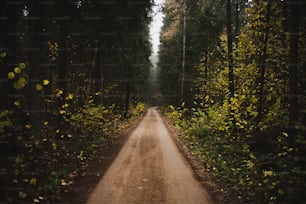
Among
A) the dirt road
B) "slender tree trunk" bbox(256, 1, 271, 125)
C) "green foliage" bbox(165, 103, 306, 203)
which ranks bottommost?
the dirt road

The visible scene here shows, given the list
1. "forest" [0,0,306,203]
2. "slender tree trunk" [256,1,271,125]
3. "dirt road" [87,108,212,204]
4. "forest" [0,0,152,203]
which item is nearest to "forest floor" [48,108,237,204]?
"dirt road" [87,108,212,204]

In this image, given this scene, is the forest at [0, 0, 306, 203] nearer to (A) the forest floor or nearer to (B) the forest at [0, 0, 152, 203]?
(B) the forest at [0, 0, 152, 203]

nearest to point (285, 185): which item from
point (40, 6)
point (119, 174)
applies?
point (119, 174)

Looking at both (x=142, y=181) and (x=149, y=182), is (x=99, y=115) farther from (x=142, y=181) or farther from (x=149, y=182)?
(x=149, y=182)

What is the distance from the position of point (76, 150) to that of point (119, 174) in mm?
2451

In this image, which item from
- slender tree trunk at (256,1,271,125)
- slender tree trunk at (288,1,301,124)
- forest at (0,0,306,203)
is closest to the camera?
forest at (0,0,306,203)

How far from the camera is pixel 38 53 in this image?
8414mm

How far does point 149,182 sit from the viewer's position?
26.8 feet

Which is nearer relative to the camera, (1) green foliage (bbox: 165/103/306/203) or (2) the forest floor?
(1) green foliage (bbox: 165/103/306/203)

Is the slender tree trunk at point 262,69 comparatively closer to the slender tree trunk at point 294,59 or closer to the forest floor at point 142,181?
the slender tree trunk at point 294,59

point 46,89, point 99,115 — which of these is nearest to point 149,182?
point 46,89

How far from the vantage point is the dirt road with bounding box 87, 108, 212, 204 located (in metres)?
6.85

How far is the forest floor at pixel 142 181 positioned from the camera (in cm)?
686

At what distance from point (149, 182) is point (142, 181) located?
0.73 ft
